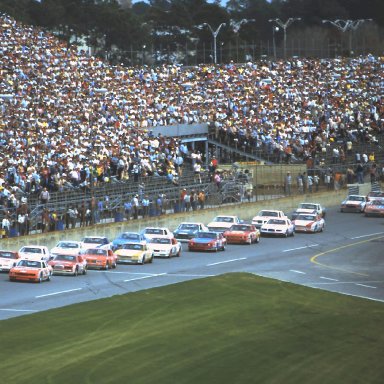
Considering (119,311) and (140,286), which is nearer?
(119,311)

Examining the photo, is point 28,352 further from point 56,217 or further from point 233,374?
point 56,217

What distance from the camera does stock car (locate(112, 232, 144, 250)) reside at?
6538cm

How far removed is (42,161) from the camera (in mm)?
69062

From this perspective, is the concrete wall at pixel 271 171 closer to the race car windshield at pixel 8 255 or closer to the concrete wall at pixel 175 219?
the concrete wall at pixel 175 219

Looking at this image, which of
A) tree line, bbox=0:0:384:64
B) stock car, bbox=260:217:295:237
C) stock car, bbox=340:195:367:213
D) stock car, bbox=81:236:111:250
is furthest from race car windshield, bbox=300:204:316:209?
tree line, bbox=0:0:384:64

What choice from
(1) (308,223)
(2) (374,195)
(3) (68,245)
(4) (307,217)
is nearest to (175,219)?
(1) (308,223)

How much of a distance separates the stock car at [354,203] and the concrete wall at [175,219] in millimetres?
1918

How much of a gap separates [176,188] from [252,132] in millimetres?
17294

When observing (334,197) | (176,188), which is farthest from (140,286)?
(334,197)

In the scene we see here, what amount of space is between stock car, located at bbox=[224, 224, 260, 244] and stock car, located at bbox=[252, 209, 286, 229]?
473 centimetres

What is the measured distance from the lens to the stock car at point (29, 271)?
182ft

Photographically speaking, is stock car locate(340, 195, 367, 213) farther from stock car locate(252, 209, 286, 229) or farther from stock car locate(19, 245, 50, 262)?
stock car locate(19, 245, 50, 262)

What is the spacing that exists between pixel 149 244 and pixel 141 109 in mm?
23652

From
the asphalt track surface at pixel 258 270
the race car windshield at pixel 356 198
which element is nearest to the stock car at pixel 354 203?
the race car windshield at pixel 356 198
